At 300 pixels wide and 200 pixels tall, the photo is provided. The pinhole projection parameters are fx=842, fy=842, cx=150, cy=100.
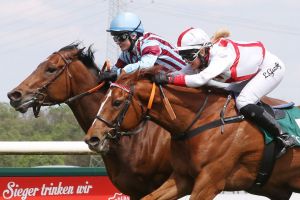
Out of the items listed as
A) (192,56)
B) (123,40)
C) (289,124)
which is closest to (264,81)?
(289,124)

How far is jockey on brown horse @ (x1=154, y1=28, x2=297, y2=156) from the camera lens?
626 cm

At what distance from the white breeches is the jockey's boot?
0.21ft

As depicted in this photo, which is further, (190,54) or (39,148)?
(39,148)

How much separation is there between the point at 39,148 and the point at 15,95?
1.68 metres

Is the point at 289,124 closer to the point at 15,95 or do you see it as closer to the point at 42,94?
the point at 42,94

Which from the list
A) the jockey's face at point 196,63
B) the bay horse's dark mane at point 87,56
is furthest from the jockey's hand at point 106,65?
the jockey's face at point 196,63

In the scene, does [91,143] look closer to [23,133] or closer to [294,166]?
[294,166]

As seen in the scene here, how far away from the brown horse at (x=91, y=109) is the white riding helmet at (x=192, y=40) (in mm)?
1000

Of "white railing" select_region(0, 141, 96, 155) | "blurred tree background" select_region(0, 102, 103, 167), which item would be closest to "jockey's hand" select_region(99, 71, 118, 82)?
"white railing" select_region(0, 141, 96, 155)

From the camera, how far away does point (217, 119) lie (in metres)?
6.38

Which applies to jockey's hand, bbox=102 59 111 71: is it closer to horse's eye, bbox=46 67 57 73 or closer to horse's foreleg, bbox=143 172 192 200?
horse's eye, bbox=46 67 57 73

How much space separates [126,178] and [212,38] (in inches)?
53.5

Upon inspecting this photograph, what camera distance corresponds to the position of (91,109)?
732cm

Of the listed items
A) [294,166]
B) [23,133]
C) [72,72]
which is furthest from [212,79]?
[23,133]
